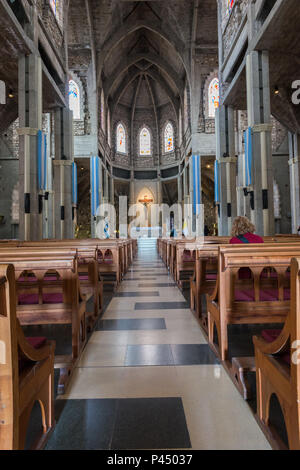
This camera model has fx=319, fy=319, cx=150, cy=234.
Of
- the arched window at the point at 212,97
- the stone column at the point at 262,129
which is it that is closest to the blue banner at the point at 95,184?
the arched window at the point at 212,97

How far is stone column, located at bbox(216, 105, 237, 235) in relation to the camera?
13102mm

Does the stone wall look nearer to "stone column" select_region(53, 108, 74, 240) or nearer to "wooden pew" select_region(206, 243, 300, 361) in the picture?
"stone column" select_region(53, 108, 74, 240)

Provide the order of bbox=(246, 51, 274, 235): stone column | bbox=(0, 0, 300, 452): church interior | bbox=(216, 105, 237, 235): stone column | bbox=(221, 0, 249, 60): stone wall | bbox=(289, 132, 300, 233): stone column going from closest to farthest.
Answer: bbox=(0, 0, 300, 452): church interior < bbox=(246, 51, 274, 235): stone column < bbox=(221, 0, 249, 60): stone wall < bbox=(216, 105, 237, 235): stone column < bbox=(289, 132, 300, 233): stone column

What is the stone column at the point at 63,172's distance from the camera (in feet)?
42.3

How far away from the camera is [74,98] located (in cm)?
1919

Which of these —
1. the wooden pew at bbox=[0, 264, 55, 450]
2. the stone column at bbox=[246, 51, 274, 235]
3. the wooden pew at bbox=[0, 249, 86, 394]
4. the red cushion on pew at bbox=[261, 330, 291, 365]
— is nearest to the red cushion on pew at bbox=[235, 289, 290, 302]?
the red cushion on pew at bbox=[261, 330, 291, 365]

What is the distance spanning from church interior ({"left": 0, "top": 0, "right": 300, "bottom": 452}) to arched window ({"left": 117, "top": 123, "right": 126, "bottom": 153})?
192mm

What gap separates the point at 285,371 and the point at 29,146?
9.32 meters

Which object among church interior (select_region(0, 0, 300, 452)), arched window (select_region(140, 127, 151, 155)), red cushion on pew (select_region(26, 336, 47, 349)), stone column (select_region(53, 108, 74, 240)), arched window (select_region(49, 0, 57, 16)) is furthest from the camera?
arched window (select_region(140, 127, 151, 155))

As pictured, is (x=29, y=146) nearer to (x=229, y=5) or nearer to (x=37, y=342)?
(x=37, y=342)

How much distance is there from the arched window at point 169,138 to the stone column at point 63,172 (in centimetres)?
1589

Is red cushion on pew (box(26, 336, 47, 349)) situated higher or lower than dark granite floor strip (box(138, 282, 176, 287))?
higher

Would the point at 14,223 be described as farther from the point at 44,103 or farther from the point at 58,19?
the point at 58,19

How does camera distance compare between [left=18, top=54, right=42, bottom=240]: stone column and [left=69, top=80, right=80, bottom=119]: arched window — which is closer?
[left=18, top=54, right=42, bottom=240]: stone column
